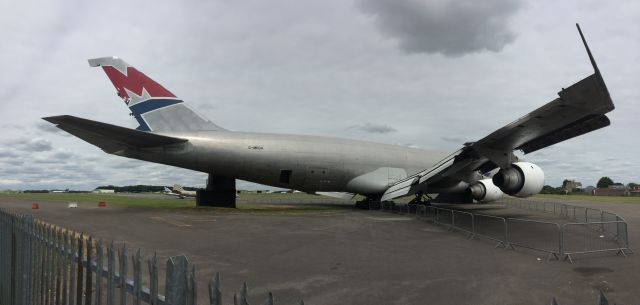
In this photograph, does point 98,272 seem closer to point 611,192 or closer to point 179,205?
point 179,205

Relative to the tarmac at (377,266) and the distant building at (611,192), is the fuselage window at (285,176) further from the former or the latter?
the distant building at (611,192)

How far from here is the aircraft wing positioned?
445 inches

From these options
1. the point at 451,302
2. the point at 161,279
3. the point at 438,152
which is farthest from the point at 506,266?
the point at 438,152

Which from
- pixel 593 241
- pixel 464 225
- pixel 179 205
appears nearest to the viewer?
pixel 593 241

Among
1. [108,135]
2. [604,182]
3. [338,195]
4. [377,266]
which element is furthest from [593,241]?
[604,182]

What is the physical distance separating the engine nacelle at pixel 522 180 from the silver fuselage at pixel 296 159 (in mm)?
9869

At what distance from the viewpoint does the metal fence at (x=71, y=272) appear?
8.02ft

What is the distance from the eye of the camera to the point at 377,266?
8.34 m

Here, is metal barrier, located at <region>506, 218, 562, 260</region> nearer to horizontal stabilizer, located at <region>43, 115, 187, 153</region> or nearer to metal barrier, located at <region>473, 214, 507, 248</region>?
metal barrier, located at <region>473, 214, 507, 248</region>

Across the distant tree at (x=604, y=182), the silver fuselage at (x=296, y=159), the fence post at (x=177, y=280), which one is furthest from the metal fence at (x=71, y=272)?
the distant tree at (x=604, y=182)

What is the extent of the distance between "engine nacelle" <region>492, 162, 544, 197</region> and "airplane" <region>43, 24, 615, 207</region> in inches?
1.4

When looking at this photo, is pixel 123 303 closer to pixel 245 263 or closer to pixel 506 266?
pixel 245 263

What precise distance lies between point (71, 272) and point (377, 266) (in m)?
5.93

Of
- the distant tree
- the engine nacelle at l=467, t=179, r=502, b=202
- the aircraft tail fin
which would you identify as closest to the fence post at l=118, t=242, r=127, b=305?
the aircraft tail fin
